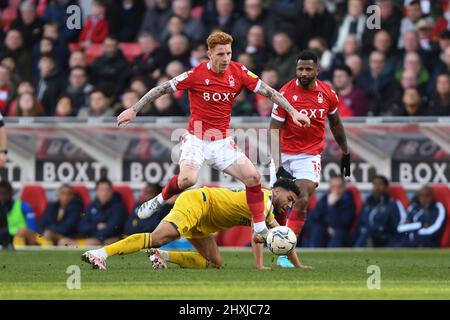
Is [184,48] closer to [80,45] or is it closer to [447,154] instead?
[80,45]

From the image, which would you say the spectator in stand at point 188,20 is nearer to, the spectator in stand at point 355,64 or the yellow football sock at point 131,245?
the spectator in stand at point 355,64

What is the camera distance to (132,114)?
564 inches

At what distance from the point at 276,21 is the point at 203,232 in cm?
923

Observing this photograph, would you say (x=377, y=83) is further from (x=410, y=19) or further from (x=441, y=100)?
(x=410, y=19)

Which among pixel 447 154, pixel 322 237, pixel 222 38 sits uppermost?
→ pixel 222 38

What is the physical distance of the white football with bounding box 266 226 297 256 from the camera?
14.0m

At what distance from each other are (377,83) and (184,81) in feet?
22.7

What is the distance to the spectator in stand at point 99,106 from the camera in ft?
72.5

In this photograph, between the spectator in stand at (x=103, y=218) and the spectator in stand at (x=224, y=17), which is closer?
the spectator in stand at (x=103, y=218)

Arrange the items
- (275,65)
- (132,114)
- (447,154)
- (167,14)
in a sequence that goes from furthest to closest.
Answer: (167,14), (275,65), (447,154), (132,114)

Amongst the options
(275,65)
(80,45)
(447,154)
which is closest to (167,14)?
(80,45)

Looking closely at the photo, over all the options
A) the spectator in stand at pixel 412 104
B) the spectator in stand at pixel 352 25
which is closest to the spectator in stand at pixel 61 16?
the spectator in stand at pixel 352 25

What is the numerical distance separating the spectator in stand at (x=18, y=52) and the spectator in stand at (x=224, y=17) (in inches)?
137

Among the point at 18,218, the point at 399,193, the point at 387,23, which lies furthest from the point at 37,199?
the point at 387,23
